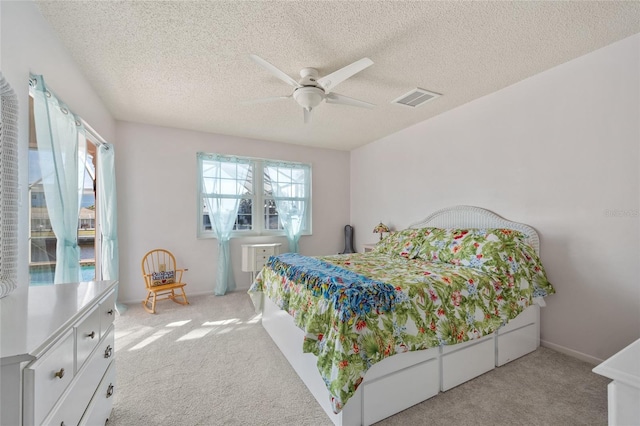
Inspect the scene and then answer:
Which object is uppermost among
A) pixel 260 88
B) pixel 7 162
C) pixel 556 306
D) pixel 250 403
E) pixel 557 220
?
pixel 260 88

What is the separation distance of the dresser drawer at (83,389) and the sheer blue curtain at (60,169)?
975 millimetres

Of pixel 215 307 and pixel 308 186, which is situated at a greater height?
pixel 308 186

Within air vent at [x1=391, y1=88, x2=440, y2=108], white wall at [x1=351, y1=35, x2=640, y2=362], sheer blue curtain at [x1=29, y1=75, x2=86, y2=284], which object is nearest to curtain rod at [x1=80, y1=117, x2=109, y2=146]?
sheer blue curtain at [x1=29, y1=75, x2=86, y2=284]

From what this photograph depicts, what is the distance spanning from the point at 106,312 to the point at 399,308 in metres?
1.65

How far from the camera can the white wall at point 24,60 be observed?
152 cm

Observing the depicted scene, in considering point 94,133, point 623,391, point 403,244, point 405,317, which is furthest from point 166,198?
point 623,391

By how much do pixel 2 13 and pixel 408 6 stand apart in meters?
2.29

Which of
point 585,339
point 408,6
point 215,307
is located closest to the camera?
point 408,6

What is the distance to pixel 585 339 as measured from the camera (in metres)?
2.34

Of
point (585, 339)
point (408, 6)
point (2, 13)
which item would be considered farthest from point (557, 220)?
point (2, 13)

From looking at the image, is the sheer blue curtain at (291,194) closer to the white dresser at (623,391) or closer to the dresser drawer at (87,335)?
the dresser drawer at (87,335)

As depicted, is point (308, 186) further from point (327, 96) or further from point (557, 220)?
point (557, 220)

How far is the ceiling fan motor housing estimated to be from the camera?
7.89 feet

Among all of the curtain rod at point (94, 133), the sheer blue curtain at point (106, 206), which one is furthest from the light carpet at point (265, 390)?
the curtain rod at point (94, 133)
